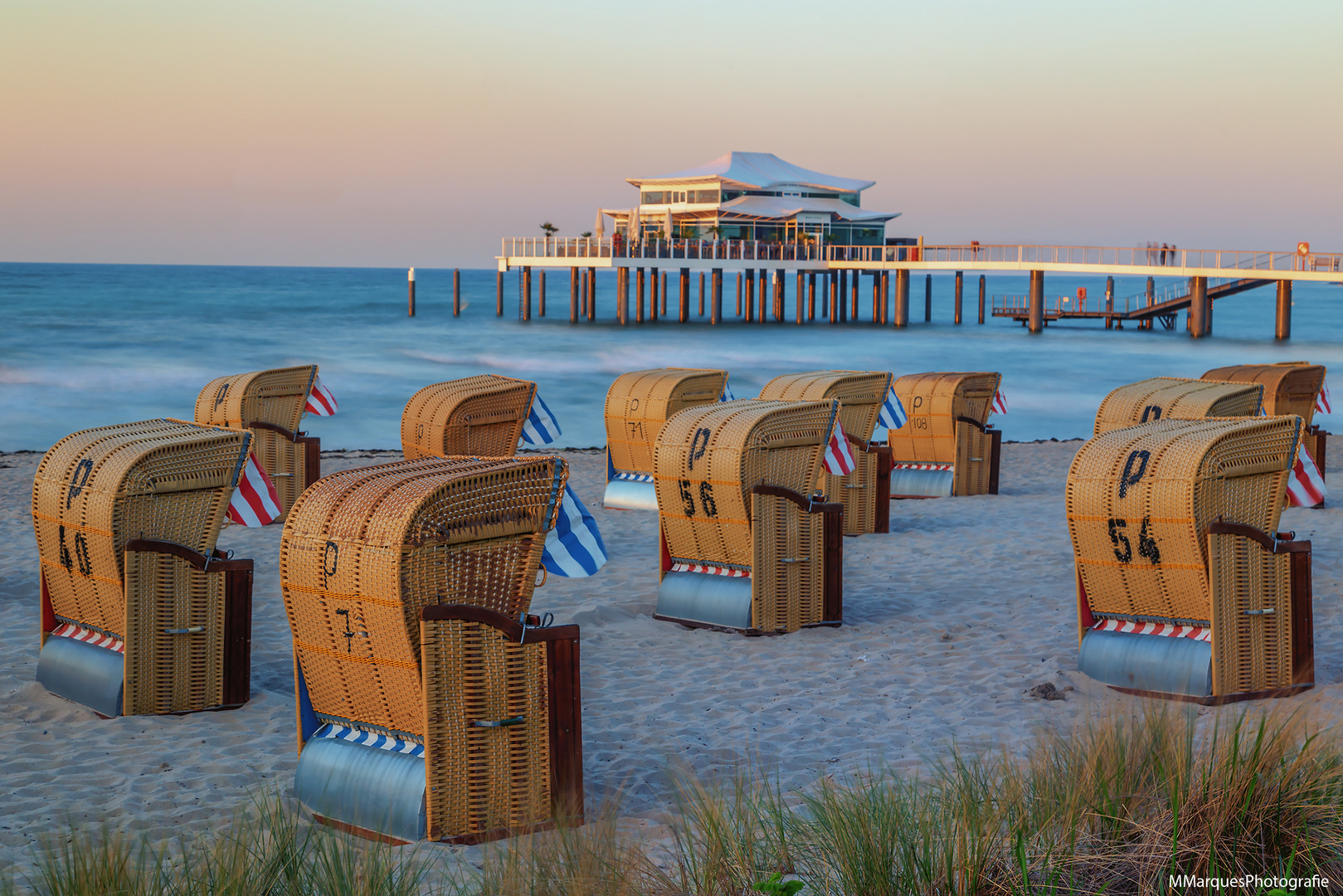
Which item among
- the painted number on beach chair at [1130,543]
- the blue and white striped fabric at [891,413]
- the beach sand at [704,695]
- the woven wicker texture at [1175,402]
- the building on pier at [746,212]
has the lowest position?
the beach sand at [704,695]

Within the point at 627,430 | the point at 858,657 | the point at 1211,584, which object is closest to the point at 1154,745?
the point at 1211,584

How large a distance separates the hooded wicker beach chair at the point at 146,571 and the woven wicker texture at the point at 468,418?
4.23m

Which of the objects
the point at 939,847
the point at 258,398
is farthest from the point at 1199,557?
the point at 258,398

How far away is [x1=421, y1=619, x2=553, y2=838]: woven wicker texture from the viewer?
4371mm

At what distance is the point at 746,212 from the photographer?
57.5 meters

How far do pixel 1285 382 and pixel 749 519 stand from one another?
8264 millimetres

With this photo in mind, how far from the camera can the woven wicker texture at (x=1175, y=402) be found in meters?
9.48

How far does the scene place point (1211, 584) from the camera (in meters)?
5.89

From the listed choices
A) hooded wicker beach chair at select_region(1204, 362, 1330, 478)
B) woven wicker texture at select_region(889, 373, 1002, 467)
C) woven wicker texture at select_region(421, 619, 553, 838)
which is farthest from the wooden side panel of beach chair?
hooded wicker beach chair at select_region(1204, 362, 1330, 478)

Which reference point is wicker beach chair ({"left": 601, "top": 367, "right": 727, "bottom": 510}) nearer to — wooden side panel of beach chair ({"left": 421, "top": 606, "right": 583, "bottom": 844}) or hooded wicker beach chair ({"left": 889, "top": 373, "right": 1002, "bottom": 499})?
hooded wicker beach chair ({"left": 889, "top": 373, "right": 1002, "bottom": 499})

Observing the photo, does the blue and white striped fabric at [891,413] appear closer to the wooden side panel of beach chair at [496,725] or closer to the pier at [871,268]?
the wooden side panel of beach chair at [496,725]

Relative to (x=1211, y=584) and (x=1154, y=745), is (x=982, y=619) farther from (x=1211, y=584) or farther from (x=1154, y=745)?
(x=1154, y=745)

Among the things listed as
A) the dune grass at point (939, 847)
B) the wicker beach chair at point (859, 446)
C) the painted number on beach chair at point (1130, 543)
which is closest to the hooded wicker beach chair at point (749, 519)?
the painted number on beach chair at point (1130, 543)

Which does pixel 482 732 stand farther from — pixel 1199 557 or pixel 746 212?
pixel 746 212
